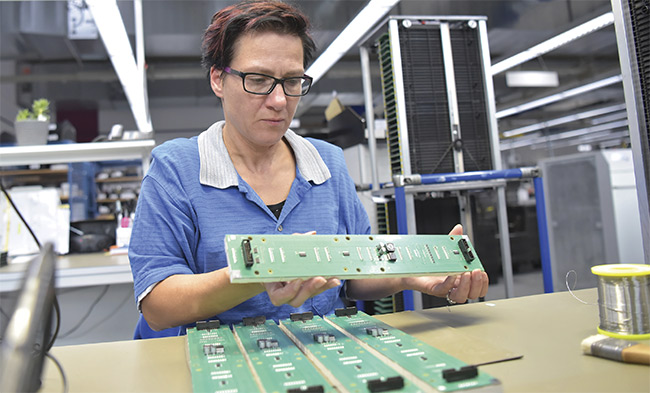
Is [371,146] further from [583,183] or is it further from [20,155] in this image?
[583,183]

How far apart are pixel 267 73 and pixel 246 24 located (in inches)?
5.4

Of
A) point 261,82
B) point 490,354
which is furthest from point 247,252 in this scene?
point 261,82

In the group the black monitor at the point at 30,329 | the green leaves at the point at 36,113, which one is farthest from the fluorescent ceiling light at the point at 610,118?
the black monitor at the point at 30,329

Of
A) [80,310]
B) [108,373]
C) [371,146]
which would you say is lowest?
[80,310]

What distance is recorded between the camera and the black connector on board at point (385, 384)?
53cm

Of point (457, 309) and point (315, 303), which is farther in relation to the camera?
point (315, 303)

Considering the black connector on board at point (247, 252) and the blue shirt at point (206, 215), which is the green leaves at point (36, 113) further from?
the black connector on board at point (247, 252)

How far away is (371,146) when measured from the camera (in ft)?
9.24

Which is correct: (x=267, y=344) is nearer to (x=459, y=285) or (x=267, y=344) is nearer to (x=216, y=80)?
(x=459, y=285)

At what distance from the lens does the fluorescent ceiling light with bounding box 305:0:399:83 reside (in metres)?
3.47

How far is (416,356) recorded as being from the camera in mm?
648

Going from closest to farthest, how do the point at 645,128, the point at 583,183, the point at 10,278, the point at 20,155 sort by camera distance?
1. the point at 645,128
2. the point at 10,278
3. the point at 20,155
4. the point at 583,183

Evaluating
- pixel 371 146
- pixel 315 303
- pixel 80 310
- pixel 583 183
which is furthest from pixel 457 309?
pixel 583 183

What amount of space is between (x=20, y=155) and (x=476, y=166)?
2661 millimetres
